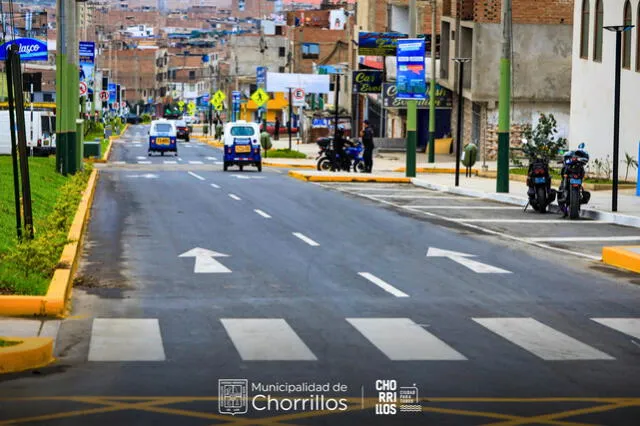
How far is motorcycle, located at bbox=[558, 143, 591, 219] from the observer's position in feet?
92.8

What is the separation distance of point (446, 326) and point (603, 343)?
1631 mm

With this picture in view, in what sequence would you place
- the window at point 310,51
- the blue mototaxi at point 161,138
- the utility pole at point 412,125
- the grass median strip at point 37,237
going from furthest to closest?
the window at point 310,51 < the blue mototaxi at point 161,138 < the utility pole at point 412,125 < the grass median strip at point 37,237

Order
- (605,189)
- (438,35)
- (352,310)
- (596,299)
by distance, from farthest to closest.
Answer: (438,35), (605,189), (596,299), (352,310)

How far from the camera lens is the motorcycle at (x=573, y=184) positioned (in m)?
28.3

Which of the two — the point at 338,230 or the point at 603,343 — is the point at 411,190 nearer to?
the point at 338,230

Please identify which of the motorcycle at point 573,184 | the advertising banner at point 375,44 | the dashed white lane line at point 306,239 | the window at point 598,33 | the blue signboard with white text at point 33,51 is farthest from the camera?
the advertising banner at point 375,44

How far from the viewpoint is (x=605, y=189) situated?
1500 inches

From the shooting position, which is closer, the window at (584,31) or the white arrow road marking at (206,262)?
the white arrow road marking at (206,262)

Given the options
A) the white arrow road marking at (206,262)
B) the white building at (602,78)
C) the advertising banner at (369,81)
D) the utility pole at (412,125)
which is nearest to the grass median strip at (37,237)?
the white arrow road marking at (206,262)

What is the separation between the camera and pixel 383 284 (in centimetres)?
1734

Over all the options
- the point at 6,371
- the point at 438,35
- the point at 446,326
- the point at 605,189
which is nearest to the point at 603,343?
the point at 446,326

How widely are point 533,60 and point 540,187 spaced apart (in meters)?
38.0

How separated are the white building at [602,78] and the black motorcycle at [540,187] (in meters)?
12.0

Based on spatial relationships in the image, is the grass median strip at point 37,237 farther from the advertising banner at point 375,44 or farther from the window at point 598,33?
the advertising banner at point 375,44
